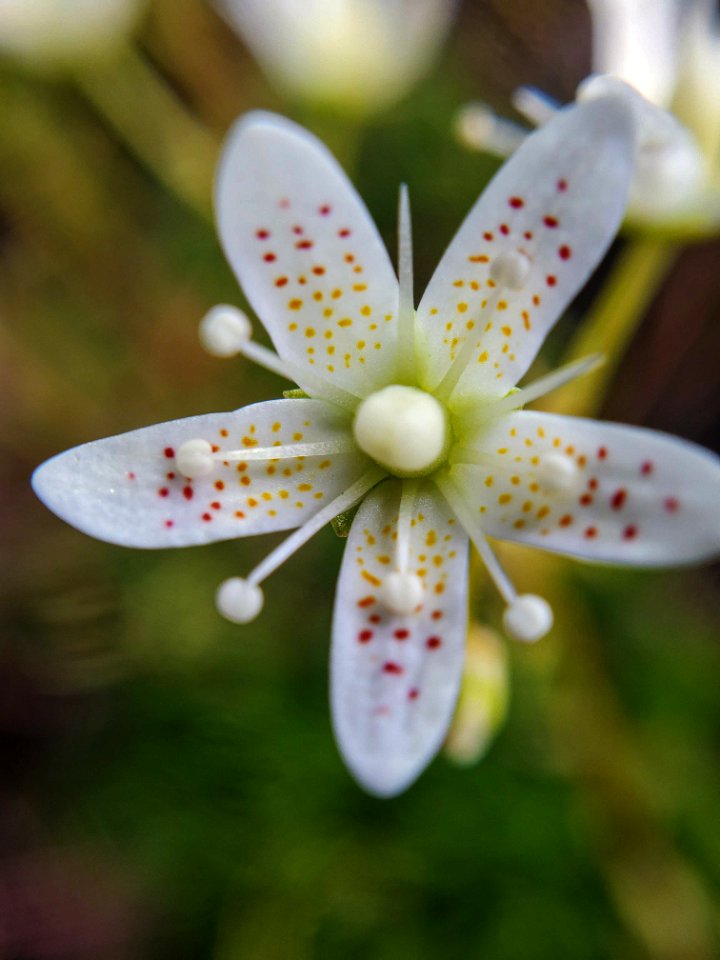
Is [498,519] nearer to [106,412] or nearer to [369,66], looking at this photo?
[369,66]

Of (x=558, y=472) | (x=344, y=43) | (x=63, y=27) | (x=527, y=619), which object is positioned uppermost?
(x=63, y=27)

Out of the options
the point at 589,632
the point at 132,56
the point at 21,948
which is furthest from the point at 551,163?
the point at 21,948

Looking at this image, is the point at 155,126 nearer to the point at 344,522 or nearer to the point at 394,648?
the point at 344,522

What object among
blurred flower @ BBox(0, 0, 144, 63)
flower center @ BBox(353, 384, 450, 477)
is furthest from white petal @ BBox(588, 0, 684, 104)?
blurred flower @ BBox(0, 0, 144, 63)

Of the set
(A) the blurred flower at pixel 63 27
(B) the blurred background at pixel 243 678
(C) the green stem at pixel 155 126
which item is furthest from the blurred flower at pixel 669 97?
(A) the blurred flower at pixel 63 27

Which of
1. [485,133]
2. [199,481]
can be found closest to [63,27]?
[485,133]

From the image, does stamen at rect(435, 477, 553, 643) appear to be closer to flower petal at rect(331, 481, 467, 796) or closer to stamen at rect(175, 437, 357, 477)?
flower petal at rect(331, 481, 467, 796)
